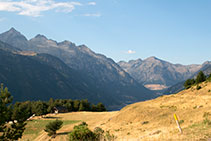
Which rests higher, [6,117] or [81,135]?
[6,117]

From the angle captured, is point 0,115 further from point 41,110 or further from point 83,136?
point 41,110

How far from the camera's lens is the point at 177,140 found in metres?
17.5

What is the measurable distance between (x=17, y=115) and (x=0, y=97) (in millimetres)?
3249

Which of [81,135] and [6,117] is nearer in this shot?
[6,117]

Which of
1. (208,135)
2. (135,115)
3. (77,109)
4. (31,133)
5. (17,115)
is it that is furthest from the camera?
(77,109)

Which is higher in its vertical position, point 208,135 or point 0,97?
point 0,97

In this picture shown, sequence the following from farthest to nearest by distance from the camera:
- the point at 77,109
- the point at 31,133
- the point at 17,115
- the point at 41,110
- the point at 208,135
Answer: the point at 77,109, the point at 41,110, the point at 31,133, the point at 17,115, the point at 208,135

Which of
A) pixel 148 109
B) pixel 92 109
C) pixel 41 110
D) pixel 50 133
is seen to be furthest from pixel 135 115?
pixel 92 109

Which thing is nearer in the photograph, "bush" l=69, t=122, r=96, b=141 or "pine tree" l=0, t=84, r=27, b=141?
"pine tree" l=0, t=84, r=27, b=141

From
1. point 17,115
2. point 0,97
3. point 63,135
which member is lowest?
point 63,135

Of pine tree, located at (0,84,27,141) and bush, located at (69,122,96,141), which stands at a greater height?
pine tree, located at (0,84,27,141)

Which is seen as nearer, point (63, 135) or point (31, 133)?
point (63, 135)

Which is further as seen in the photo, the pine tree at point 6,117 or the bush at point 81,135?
the bush at point 81,135

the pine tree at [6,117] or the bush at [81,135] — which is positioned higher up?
the pine tree at [6,117]
